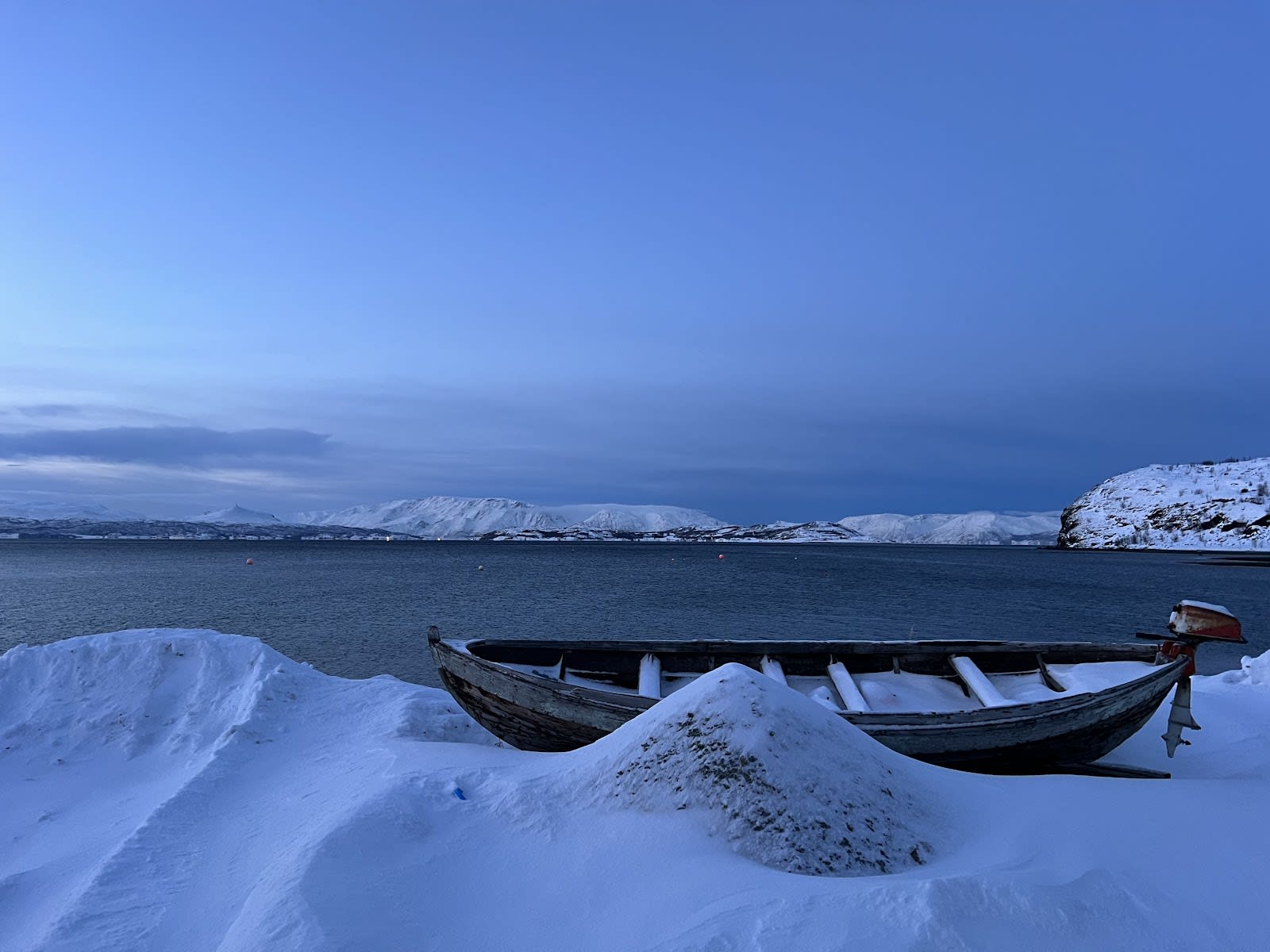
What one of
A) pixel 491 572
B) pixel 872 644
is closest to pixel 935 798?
pixel 872 644

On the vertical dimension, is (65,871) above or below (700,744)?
below

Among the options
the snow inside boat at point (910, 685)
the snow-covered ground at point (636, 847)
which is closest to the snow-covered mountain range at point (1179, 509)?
the snow inside boat at point (910, 685)

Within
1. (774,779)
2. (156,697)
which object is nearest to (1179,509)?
(774,779)

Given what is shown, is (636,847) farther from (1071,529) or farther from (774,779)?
(1071,529)

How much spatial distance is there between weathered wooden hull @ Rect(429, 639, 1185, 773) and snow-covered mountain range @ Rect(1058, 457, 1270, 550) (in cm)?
17102

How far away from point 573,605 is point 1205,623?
37.1 m

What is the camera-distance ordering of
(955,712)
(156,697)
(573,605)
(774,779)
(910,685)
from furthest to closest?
(573,605) → (910,685) → (156,697) → (955,712) → (774,779)

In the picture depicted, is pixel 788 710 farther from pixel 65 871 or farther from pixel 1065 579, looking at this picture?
pixel 1065 579

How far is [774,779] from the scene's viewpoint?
5605 mm

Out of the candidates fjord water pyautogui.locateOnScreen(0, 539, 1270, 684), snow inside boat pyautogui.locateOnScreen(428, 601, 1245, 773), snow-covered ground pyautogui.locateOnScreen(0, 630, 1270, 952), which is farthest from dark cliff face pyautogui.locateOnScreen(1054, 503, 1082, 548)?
snow-covered ground pyautogui.locateOnScreen(0, 630, 1270, 952)

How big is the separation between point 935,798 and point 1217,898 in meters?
1.94

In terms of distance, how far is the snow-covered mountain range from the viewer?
142 meters

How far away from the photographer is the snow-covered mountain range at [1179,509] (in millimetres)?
142000

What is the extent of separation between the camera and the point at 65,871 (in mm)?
5758
